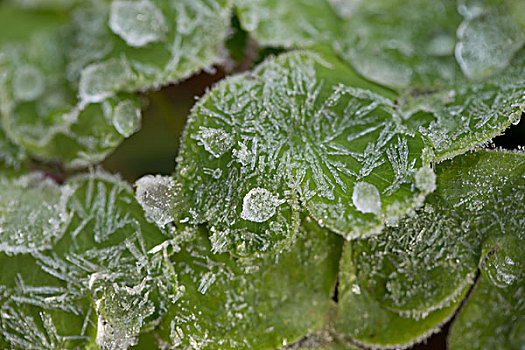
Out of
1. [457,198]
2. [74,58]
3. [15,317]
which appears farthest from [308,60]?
[15,317]

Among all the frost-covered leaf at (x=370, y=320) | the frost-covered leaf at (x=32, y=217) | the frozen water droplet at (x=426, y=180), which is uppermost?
the frozen water droplet at (x=426, y=180)

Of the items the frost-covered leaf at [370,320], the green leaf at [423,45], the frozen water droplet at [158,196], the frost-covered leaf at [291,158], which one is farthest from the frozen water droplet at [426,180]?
the frozen water droplet at [158,196]

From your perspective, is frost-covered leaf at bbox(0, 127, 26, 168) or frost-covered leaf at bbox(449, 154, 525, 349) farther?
frost-covered leaf at bbox(0, 127, 26, 168)

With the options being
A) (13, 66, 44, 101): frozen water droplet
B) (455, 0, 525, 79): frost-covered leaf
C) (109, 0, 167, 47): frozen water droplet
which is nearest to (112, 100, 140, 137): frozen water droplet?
(109, 0, 167, 47): frozen water droplet

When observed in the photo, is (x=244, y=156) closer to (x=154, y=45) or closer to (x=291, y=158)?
(x=291, y=158)

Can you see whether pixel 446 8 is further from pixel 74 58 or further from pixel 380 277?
pixel 74 58

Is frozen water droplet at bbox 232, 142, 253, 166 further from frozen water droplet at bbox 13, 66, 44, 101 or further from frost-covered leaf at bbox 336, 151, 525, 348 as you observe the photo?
frozen water droplet at bbox 13, 66, 44, 101

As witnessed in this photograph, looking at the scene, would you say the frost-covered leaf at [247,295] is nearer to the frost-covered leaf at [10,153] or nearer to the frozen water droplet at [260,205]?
the frozen water droplet at [260,205]
